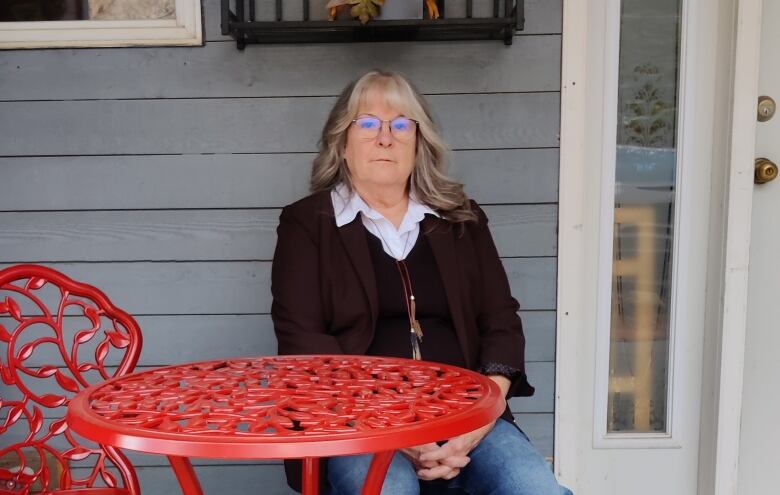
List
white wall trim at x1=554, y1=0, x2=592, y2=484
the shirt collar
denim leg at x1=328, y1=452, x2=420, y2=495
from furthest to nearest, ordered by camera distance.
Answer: white wall trim at x1=554, y1=0, x2=592, y2=484, the shirt collar, denim leg at x1=328, y1=452, x2=420, y2=495

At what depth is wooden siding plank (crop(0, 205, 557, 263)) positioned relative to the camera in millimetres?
1740

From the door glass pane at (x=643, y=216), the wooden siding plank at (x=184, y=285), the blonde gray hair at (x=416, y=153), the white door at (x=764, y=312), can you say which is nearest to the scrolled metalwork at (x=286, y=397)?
the blonde gray hair at (x=416, y=153)

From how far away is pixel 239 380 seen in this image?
1049mm

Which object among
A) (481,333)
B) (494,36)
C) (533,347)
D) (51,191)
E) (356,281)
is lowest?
(533,347)

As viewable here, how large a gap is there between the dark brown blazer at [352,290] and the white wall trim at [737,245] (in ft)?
2.27

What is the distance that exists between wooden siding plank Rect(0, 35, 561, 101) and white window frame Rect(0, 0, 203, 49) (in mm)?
23

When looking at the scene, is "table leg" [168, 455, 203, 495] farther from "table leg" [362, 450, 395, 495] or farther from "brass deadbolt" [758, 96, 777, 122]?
"brass deadbolt" [758, 96, 777, 122]

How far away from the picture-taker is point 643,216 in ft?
6.03

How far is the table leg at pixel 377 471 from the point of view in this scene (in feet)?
2.97

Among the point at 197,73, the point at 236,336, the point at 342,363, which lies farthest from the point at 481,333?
the point at 197,73

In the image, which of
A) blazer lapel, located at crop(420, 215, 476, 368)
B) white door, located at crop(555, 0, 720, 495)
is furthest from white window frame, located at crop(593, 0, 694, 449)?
blazer lapel, located at crop(420, 215, 476, 368)

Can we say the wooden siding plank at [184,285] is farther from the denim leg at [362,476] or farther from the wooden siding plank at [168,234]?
the denim leg at [362,476]

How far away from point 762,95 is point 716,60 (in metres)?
0.17

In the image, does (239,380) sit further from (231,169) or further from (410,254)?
(231,169)
